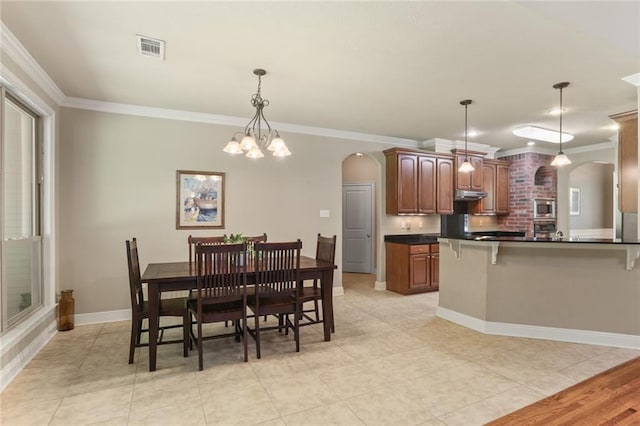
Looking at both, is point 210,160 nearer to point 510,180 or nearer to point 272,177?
point 272,177

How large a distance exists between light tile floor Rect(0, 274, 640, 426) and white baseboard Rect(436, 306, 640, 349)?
4.4 inches

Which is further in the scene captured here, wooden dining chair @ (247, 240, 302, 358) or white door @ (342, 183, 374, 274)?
white door @ (342, 183, 374, 274)

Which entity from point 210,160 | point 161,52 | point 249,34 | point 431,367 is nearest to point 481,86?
point 249,34

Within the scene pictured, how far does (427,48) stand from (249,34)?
4.60 ft

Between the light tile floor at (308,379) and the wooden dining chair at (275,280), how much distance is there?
402 millimetres

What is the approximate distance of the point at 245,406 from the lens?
225 cm

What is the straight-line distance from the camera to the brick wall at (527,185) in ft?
21.7

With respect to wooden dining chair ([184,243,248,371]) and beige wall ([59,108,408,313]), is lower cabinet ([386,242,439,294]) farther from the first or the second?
wooden dining chair ([184,243,248,371])

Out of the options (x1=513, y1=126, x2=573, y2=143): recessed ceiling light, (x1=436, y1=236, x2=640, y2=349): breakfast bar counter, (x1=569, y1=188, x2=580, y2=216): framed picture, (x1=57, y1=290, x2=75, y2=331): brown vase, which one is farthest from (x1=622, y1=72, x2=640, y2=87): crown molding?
(x1=57, y1=290, x2=75, y2=331): brown vase

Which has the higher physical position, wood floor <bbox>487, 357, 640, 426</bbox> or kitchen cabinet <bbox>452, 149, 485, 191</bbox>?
kitchen cabinet <bbox>452, 149, 485, 191</bbox>

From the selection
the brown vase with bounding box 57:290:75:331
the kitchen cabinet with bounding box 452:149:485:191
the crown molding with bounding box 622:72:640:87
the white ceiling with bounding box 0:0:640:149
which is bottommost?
the brown vase with bounding box 57:290:75:331

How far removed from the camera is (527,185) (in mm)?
6621

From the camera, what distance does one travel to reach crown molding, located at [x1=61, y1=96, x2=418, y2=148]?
398 centimetres

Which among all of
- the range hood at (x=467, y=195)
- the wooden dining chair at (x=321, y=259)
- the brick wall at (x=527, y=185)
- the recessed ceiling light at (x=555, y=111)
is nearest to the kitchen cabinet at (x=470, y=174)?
the range hood at (x=467, y=195)
